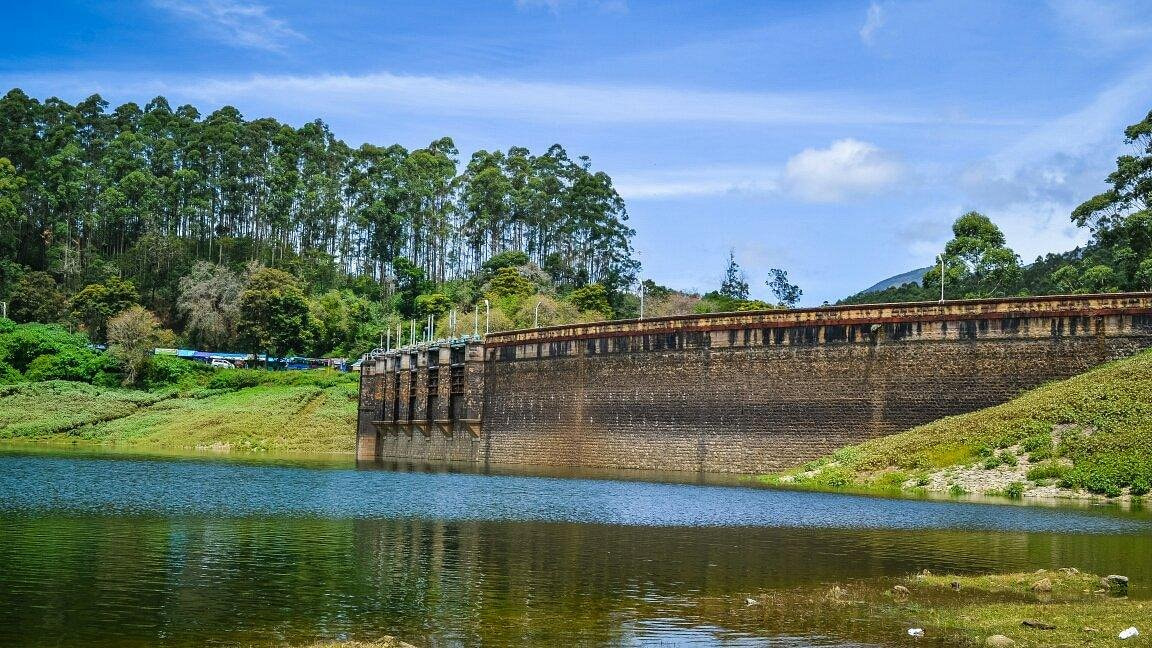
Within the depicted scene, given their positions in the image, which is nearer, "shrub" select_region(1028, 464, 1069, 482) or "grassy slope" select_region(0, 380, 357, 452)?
"shrub" select_region(1028, 464, 1069, 482)

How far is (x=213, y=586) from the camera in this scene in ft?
69.4

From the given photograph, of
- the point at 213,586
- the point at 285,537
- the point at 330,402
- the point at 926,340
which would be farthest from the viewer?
the point at 330,402

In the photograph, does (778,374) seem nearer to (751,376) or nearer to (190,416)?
(751,376)

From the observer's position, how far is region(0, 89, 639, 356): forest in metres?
115

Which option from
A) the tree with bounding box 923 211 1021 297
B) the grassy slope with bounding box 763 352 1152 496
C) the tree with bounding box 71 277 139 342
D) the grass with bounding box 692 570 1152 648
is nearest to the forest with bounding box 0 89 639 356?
the tree with bounding box 71 277 139 342

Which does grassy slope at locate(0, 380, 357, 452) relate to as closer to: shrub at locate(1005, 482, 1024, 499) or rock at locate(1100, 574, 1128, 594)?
shrub at locate(1005, 482, 1024, 499)

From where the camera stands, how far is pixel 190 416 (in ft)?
300

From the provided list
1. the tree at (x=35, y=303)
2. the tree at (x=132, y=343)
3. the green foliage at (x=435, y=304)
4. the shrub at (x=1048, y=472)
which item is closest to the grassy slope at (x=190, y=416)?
the tree at (x=132, y=343)

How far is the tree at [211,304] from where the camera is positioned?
11412 cm

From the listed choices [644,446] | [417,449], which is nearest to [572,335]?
[644,446]

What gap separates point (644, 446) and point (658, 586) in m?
41.6

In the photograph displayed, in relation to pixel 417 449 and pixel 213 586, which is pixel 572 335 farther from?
pixel 213 586

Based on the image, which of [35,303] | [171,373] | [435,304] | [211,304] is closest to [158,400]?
[171,373]

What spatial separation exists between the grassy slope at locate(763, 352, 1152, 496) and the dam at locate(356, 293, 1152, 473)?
1828 mm
